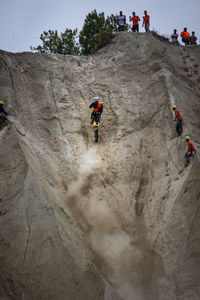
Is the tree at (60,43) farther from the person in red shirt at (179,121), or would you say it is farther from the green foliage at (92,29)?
the person in red shirt at (179,121)

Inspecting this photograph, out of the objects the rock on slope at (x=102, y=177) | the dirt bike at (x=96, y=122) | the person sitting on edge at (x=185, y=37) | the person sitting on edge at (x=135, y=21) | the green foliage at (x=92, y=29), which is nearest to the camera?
the rock on slope at (x=102, y=177)

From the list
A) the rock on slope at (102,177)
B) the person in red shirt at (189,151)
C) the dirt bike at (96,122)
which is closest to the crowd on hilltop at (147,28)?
the rock on slope at (102,177)

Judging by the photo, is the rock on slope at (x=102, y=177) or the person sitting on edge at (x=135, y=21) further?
the person sitting on edge at (x=135, y=21)

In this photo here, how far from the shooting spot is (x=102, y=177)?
41.0ft

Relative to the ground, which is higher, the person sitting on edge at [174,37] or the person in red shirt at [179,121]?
the person sitting on edge at [174,37]

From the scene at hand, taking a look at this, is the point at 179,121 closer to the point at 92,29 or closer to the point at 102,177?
the point at 102,177

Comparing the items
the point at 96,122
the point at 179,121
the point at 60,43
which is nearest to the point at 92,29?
the point at 60,43

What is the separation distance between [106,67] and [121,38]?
2494 mm

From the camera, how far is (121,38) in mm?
16812

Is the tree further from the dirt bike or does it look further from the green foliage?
the dirt bike

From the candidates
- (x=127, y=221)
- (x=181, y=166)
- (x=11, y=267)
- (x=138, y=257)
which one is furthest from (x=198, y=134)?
(x=11, y=267)

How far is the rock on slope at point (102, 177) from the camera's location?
8.51 meters

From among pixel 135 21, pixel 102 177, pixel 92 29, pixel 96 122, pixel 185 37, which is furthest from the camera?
pixel 92 29

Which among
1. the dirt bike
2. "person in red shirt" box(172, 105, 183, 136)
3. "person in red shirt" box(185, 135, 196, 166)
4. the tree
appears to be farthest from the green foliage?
"person in red shirt" box(185, 135, 196, 166)
